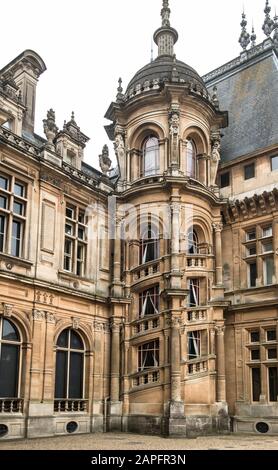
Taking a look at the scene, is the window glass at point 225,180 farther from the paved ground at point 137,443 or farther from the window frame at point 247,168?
the paved ground at point 137,443

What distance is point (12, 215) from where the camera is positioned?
1922 cm

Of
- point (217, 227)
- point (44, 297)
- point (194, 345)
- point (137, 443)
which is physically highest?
point (217, 227)

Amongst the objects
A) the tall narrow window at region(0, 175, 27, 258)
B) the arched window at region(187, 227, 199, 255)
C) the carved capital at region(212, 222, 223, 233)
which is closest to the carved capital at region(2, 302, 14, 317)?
the tall narrow window at region(0, 175, 27, 258)

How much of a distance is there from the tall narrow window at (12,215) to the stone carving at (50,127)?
2.44 meters

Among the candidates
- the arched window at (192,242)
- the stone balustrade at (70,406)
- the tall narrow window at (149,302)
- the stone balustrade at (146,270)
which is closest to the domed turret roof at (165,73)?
the arched window at (192,242)

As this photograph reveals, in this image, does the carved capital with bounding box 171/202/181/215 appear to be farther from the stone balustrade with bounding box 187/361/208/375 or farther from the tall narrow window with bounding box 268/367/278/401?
the tall narrow window with bounding box 268/367/278/401

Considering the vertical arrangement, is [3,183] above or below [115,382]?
above

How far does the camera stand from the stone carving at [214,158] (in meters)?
24.2

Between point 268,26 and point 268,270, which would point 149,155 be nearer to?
point 268,270

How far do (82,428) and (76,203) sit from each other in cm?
845

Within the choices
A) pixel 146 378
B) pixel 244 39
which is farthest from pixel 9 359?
pixel 244 39

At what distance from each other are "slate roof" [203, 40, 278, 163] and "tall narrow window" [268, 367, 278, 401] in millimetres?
9374

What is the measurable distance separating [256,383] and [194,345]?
3.21 m
